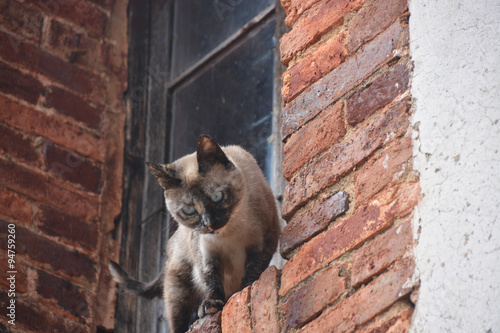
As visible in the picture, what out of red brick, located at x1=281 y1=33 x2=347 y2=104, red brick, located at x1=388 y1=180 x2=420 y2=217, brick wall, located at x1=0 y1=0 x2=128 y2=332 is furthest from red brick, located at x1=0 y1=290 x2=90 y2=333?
red brick, located at x1=388 y1=180 x2=420 y2=217

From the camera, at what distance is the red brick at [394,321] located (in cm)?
179

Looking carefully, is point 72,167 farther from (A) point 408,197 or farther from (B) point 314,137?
(A) point 408,197

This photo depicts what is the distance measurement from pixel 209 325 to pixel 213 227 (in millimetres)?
517

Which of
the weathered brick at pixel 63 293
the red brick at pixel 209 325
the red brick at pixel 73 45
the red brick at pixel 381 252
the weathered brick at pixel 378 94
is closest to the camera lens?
the red brick at pixel 381 252

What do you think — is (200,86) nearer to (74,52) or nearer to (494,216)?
(74,52)

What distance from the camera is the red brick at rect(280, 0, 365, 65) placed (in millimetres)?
2406

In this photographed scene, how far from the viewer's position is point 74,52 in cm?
403

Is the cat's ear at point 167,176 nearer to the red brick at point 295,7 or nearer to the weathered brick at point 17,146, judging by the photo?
the weathered brick at point 17,146

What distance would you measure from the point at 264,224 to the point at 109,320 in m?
0.96

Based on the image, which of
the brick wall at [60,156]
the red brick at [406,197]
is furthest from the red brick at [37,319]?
the red brick at [406,197]

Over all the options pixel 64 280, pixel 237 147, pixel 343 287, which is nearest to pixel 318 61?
pixel 343 287

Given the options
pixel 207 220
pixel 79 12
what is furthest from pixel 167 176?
pixel 79 12

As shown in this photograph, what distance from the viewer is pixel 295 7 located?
8.59 ft

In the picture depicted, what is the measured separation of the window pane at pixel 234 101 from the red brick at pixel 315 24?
1.08m
